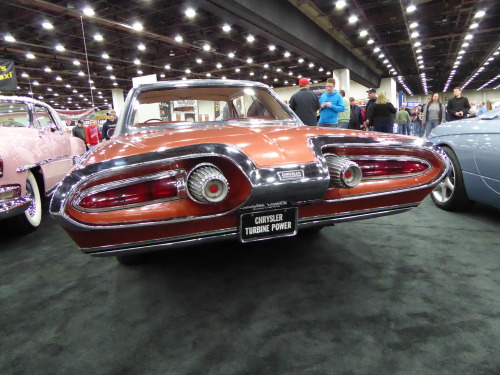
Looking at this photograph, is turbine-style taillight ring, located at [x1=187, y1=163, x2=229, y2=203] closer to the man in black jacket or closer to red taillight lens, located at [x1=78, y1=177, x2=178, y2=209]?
red taillight lens, located at [x1=78, y1=177, x2=178, y2=209]

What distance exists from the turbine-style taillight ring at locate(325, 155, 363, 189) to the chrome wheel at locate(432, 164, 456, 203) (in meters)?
1.98

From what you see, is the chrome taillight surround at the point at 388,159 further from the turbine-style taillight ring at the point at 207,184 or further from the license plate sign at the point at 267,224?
the turbine-style taillight ring at the point at 207,184

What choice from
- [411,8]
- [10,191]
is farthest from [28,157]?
[411,8]

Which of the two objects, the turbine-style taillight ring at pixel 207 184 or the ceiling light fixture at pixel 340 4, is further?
the ceiling light fixture at pixel 340 4

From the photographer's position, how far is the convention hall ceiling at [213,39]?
953 cm

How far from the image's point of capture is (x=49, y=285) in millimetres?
2199

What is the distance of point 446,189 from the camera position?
11.1 feet

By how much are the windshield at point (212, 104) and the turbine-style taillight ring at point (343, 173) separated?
1077mm

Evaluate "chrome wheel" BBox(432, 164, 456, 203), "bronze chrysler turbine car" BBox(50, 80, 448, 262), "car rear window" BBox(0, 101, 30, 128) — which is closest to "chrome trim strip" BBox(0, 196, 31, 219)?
"car rear window" BBox(0, 101, 30, 128)

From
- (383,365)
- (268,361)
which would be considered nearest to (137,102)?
(268,361)

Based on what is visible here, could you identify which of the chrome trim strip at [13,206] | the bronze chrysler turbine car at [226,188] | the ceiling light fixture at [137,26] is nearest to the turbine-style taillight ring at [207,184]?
the bronze chrysler turbine car at [226,188]

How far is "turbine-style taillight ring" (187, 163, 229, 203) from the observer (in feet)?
4.55

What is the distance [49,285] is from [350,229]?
7.75 ft

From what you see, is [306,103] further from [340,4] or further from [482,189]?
[340,4]
